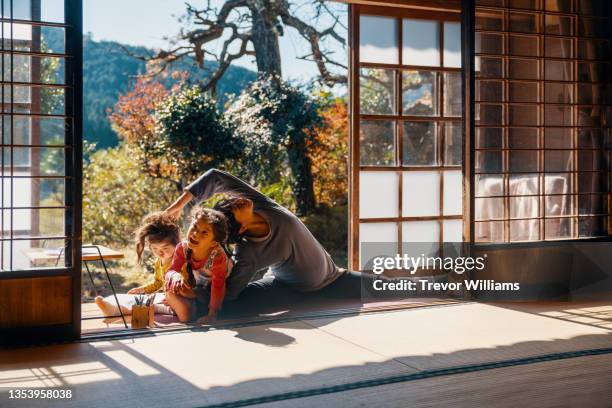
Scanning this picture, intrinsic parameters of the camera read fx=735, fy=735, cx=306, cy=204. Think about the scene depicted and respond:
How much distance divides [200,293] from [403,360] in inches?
57.0

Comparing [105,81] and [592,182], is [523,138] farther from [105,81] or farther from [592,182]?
[105,81]

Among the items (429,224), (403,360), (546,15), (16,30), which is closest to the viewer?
(403,360)

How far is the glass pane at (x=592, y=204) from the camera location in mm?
5383

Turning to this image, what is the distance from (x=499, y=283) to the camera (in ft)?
16.2

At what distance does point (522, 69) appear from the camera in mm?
5234

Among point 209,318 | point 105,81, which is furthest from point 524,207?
point 105,81

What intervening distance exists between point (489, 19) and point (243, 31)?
442 centimetres

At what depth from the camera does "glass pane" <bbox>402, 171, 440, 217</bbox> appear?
18.2 feet

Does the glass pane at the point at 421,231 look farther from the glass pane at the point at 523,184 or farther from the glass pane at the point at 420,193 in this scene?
the glass pane at the point at 523,184

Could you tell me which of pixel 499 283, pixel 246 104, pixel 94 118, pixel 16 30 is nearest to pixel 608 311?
Answer: pixel 499 283

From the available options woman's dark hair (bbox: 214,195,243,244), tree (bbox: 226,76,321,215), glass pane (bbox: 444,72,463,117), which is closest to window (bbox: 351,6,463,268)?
glass pane (bbox: 444,72,463,117)

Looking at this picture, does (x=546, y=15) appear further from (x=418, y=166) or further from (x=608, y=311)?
(x=608, y=311)

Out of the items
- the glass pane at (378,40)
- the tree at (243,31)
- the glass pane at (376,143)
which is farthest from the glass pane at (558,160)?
the tree at (243,31)

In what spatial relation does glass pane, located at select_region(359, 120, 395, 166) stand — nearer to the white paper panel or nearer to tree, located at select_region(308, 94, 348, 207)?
the white paper panel
